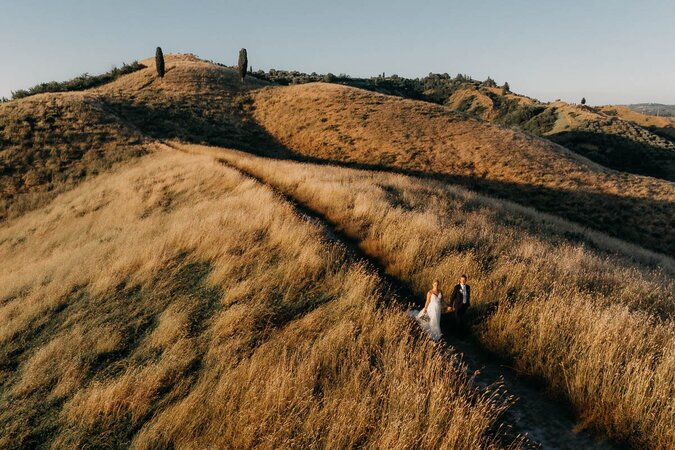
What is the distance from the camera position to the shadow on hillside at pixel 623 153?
50219 millimetres

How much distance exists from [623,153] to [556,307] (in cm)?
6187

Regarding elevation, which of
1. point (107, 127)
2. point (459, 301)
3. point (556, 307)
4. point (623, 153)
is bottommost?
point (623, 153)

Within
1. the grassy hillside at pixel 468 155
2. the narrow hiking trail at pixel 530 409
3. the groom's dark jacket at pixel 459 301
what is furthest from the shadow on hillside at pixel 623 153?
the narrow hiking trail at pixel 530 409

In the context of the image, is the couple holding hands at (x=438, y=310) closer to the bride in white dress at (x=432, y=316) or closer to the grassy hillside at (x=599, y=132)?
the bride in white dress at (x=432, y=316)

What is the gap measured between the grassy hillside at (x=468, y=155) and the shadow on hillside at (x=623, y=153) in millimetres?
20331

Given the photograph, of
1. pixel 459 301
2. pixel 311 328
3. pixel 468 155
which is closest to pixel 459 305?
pixel 459 301

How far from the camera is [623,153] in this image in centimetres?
5353

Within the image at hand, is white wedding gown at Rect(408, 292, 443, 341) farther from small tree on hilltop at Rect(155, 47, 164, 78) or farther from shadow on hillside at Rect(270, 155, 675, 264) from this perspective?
small tree on hilltop at Rect(155, 47, 164, 78)

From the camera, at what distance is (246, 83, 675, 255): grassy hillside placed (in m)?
25.7

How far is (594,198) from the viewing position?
1069 inches

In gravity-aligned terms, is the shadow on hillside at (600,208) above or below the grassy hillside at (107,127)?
below

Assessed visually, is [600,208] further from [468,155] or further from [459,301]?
[459,301]

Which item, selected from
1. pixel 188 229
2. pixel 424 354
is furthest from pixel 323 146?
pixel 424 354

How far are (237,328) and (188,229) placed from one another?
545 centimetres
